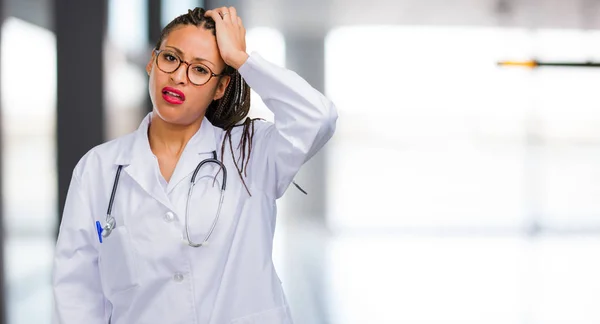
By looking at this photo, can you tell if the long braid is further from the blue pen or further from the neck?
the blue pen

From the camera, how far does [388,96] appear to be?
7.17 m

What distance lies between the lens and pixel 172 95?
3.54 ft

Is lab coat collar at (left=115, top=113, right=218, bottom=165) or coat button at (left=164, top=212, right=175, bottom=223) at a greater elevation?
lab coat collar at (left=115, top=113, right=218, bottom=165)

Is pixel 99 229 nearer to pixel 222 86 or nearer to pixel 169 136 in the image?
pixel 169 136

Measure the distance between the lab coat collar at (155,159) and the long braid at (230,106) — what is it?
3 centimetres

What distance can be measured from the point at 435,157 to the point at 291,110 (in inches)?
255

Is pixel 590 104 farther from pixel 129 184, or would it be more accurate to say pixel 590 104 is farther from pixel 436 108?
pixel 129 184

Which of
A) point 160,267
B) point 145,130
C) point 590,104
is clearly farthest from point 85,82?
point 590,104

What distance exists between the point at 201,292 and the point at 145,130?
1.00 ft

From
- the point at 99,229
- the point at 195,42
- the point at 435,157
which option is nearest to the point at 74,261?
the point at 99,229

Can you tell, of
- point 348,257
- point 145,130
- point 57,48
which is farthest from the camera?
point 348,257

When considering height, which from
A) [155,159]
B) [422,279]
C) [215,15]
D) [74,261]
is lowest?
[422,279]

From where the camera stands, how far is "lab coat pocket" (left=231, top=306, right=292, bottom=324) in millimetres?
1124

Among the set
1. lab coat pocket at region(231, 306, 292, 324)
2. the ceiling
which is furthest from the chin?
the ceiling
